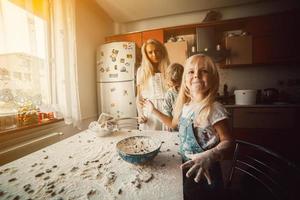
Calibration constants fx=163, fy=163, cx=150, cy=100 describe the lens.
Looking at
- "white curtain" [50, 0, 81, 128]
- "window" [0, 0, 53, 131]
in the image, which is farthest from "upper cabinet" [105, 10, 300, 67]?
"window" [0, 0, 53, 131]

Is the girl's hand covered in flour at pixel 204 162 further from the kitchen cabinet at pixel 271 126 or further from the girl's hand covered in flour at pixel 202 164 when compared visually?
the kitchen cabinet at pixel 271 126

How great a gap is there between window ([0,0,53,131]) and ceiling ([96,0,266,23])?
3.53 feet

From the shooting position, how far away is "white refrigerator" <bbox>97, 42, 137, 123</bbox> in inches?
94.6

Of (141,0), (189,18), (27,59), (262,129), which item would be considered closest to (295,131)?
(262,129)

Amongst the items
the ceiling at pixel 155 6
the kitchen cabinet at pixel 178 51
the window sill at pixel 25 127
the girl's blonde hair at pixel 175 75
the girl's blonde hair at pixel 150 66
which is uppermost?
the ceiling at pixel 155 6

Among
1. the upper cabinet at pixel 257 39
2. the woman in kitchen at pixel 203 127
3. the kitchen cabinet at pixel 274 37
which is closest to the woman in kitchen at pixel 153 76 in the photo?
the woman in kitchen at pixel 203 127

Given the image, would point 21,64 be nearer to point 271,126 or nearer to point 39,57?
point 39,57

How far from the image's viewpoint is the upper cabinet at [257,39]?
217cm

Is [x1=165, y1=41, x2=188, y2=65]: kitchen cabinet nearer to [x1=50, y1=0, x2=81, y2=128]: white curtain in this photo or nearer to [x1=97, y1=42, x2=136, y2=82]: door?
[x1=97, y1=42, x2=136, y2=82]: door

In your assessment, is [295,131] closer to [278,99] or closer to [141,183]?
[278,99]

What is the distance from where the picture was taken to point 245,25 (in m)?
2.40

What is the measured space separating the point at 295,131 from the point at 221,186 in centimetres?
196

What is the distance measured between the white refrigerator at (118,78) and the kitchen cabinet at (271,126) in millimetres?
1395

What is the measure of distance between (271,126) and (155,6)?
2330mm
